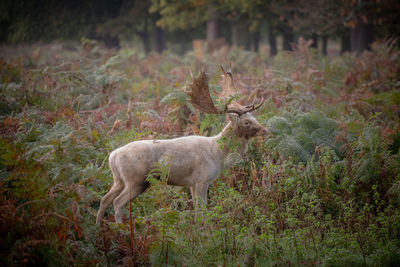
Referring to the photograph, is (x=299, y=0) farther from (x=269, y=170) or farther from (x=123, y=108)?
(x=269, y=170)

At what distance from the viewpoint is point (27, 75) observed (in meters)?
11.5

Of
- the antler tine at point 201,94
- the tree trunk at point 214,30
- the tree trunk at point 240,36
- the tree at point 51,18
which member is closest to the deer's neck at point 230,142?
the antler tine at point 201,94

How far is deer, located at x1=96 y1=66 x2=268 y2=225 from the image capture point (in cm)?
509

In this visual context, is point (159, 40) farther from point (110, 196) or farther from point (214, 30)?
point (110, 196)

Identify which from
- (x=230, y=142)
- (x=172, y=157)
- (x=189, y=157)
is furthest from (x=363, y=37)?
(x=172, y=157)

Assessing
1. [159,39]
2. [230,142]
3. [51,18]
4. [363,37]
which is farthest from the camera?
[159,39]

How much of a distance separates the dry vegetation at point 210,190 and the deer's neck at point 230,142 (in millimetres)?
530

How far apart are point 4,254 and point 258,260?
2.82 metres

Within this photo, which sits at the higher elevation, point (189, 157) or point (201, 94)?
point (201, 94)

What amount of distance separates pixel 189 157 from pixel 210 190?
877 mm

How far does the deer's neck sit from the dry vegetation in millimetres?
530

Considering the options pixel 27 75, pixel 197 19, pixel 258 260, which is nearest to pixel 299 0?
pixel 197 19

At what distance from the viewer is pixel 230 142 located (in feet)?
19.1

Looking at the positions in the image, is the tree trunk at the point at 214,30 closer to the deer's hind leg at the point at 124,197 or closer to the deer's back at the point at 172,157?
the deer's back at the point at 172,157
